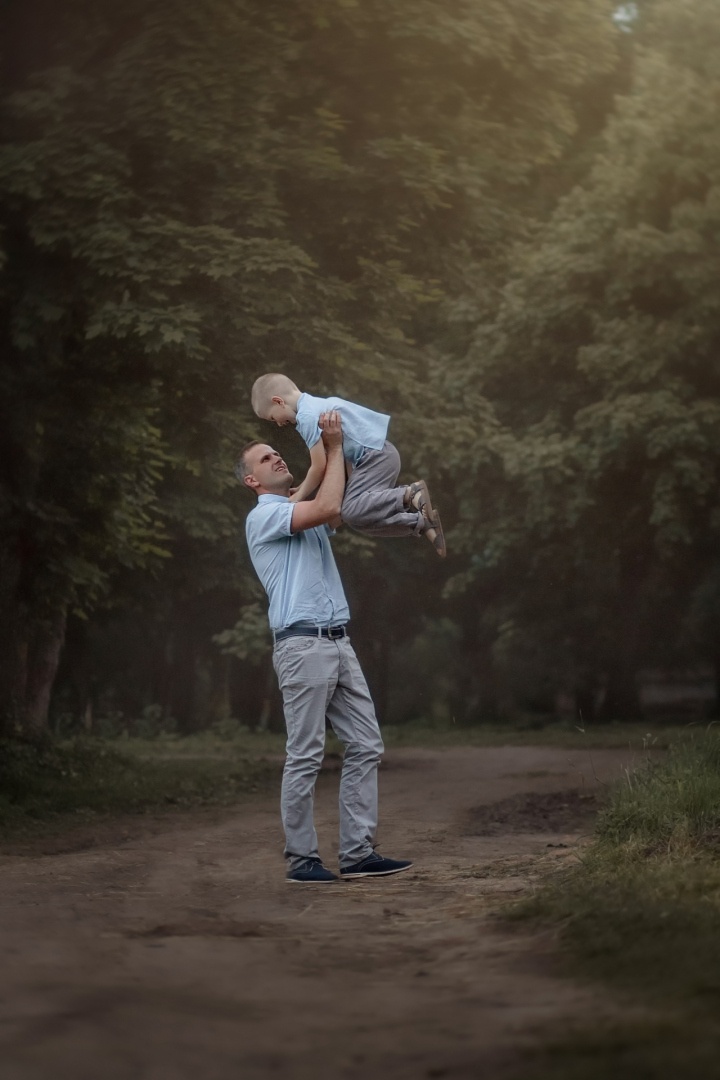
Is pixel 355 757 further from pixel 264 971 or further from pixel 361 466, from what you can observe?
pixel 264 971

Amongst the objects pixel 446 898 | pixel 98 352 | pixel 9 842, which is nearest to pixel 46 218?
pixel 98 352

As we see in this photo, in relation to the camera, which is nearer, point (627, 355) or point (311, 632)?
point (311, 632)

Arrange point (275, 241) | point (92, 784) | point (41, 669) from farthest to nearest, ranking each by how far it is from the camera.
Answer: point (41, 669), point (92, 784), point (275, 241)

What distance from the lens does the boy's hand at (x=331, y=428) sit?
270 inches

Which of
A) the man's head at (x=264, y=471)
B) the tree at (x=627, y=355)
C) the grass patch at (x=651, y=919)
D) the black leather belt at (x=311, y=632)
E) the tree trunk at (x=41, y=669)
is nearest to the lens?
the grass patch at (x=651, y=919)

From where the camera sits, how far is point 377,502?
274 inches

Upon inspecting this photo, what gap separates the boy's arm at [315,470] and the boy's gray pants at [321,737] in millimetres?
784

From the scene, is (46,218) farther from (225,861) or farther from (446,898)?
(446,898)

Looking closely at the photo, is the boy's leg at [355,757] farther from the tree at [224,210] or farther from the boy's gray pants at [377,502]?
the tree at [224,210]

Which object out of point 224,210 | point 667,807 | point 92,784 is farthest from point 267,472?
point 92,784

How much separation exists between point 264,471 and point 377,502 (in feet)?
2.52

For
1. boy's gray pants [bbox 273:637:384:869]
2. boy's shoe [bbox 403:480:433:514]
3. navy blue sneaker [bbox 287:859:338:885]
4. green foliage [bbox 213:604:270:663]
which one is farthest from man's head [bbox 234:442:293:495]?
green foliage [bbox 213:604:270:663]

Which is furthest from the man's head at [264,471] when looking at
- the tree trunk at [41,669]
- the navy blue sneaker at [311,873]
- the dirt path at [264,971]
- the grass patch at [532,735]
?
the grass patch at [532,735]

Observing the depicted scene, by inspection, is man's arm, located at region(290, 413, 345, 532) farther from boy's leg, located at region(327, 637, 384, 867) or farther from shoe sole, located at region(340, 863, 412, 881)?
shoe sole, located at region(340, 863, 412, 881)
